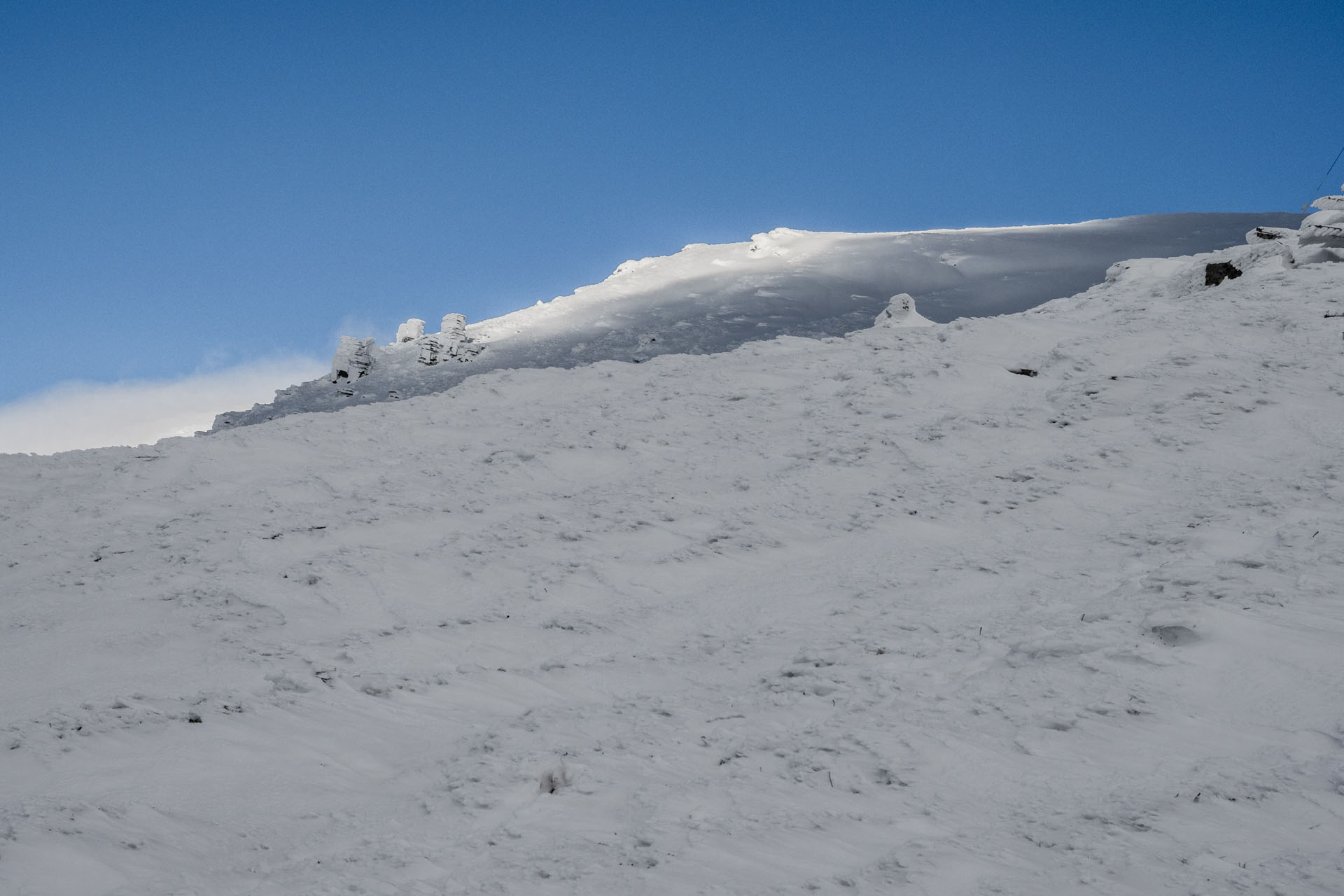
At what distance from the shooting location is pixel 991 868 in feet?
10.7

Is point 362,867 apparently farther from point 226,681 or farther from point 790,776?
point 226,681

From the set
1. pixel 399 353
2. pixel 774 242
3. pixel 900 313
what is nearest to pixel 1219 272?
pixel 900 313

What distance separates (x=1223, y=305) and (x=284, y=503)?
14636 millimetres

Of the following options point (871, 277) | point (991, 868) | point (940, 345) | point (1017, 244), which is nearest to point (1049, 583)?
point (991, 868)

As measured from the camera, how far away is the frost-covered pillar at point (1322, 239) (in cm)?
1538

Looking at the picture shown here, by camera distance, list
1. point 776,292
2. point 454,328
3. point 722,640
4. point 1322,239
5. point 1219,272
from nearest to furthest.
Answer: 1. point 722,640
2. point 1322,239
3. point 1219,272
4. point 454,328
5. point 776,292

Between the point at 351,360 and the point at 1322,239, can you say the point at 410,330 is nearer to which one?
the point at 351,360

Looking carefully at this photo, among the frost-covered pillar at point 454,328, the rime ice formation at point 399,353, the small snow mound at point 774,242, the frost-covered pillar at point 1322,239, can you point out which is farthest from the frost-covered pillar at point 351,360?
the frost-covered pillar at point 1322,239

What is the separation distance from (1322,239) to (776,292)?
1665 inches

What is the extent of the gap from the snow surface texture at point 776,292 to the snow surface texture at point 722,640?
999 inches

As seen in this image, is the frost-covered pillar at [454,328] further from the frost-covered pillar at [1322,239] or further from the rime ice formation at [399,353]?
the frost-covered pillar at [1322,239]

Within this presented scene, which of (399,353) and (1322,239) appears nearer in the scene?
(1322,239)

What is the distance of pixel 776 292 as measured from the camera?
57.0 m

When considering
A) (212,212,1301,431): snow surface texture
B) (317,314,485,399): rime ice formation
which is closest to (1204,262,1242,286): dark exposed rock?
(212,212,1301,431): snow surface texture
